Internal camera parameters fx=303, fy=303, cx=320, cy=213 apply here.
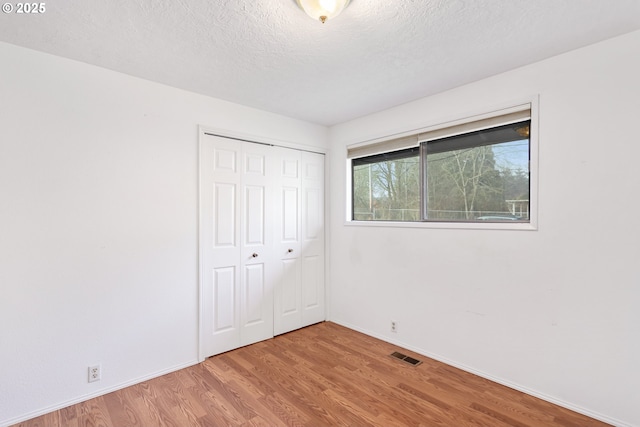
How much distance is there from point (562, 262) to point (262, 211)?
2.64m

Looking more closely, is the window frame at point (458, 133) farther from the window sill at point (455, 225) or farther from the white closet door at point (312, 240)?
the white closet door at point (312, 240)

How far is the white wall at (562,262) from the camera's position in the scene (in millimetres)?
1915

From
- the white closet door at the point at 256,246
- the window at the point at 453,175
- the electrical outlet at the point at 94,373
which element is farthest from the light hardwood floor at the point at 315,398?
the window at the point at 453,175

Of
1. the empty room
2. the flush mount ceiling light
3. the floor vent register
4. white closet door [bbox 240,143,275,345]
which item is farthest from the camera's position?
white closet door [bbox 240,143,275,345]

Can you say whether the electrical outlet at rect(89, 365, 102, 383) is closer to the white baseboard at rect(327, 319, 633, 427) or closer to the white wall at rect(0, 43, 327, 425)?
the white wall at rect(0, 43, 327, 425)

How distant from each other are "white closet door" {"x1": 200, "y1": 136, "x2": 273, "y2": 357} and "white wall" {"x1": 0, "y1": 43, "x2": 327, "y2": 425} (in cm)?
14

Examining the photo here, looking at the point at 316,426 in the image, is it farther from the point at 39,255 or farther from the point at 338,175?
the point at 338,175

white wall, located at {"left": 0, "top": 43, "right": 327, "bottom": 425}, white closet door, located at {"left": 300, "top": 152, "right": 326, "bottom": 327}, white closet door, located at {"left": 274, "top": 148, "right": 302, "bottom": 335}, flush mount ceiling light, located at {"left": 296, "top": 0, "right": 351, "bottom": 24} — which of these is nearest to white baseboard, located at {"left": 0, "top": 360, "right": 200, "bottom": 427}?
white wall, located at {"left": 0, "top": 43, "right": 327, "bottom": 425}

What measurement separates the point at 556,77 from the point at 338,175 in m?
2.25

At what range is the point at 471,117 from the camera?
262 cm

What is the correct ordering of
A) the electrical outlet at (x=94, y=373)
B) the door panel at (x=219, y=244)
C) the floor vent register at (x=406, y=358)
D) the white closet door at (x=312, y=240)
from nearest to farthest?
1. the electrical outlet at (x=94, y=373)
2. the floor vent register at (x=406, y=358)
3. the door panel at (x=219, y=244)
4. the white closet door at (x=312, y=240)

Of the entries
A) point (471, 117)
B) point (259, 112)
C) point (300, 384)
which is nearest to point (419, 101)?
point (471, 117)

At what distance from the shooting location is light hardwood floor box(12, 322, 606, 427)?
199 centimetres

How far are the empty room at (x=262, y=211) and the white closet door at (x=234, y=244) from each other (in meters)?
0.02
